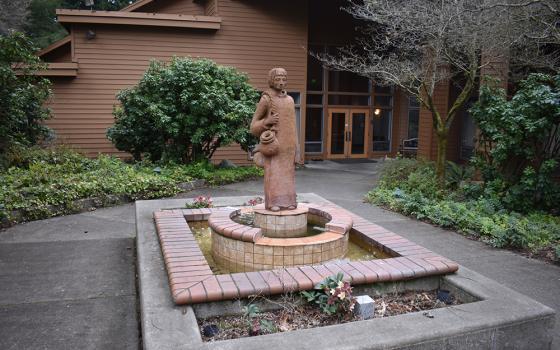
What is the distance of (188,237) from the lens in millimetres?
5051

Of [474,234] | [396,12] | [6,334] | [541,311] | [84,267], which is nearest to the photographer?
[541,311]

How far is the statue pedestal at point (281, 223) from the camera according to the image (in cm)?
489

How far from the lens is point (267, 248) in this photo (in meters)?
4.36

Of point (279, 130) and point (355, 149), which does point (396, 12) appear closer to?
point (279, 130)

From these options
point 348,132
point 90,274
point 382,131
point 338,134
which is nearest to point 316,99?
point 338,134

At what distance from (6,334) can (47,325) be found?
0.30 metres

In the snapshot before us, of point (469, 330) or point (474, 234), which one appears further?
point (474, 234)

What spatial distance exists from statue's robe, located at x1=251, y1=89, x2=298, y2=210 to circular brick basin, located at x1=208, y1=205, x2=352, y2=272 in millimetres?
490

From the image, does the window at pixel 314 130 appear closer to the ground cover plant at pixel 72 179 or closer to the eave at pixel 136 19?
the eave at pixel 136 19

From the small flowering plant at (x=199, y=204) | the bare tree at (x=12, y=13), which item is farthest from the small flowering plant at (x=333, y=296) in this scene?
the bare tree at (x=12, y=13)

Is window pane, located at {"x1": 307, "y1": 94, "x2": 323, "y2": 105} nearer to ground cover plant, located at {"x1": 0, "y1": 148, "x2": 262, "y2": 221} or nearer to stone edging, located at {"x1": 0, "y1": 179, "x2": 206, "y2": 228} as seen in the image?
ground cover plant, located at {"x1": 0, "y1": 148, "x2": 262, "y2": 221}

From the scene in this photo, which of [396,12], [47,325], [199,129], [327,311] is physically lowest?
[47,325]

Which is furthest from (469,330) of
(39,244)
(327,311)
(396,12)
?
(396,12)

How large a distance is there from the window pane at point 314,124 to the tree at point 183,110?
233 inches
